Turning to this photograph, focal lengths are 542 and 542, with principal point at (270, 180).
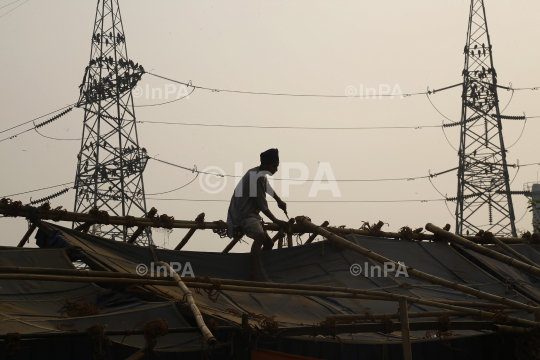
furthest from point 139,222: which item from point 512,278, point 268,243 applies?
point 512,278

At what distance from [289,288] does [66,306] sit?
2117 mm

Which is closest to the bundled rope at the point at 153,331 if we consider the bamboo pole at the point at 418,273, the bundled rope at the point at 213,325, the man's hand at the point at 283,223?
the bundled rope at the point at 213,325

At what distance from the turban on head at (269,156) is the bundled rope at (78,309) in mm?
3063

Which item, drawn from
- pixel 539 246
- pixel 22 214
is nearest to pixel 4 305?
pixel 22 214

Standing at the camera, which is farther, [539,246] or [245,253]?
[539,246]

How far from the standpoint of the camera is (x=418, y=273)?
6.46m

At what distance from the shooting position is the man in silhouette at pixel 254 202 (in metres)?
7.28

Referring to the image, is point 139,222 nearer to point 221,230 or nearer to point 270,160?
point 221,230

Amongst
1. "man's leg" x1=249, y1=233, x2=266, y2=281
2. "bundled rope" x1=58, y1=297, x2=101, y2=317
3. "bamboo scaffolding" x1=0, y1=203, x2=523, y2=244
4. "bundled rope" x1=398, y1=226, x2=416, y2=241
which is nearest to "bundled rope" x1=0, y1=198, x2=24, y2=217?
"bamboo scaffolding" x1=0, y1=203, x2=523, y2=244

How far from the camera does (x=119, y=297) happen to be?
5.39 m

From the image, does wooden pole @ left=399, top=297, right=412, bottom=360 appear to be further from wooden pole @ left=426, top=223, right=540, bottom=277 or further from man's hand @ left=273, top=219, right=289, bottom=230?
wooden pole @ left=426, top=223, right=540, bottom=277

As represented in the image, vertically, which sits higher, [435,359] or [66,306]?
[66,306]

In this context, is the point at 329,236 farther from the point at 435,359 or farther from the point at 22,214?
the point at 22,214

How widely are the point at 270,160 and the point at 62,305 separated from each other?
3.27 metres
